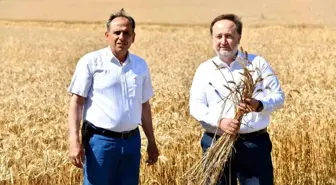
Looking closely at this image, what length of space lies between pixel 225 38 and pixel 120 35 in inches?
30.1

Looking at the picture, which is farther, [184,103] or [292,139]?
[184,103]

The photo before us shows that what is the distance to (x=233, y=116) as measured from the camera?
3.84 metres

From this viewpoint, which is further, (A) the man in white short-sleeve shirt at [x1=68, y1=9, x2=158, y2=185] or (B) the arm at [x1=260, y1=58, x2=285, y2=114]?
(A) the man in white short-sleeve shirt at [x1=68, y1=9, x2=158, y2=185]

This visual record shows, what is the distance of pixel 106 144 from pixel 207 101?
0.81 meters

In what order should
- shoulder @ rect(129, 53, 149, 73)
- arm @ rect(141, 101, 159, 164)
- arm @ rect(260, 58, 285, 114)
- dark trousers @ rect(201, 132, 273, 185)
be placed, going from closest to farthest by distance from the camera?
arm @ rect(260, 58, 285, 114)
dark trousers @ rect(201, 132, 273, 185)
shoulder @ rect(129, 53, 149, 73)
arm @ rect(141, 101, 159, 164)

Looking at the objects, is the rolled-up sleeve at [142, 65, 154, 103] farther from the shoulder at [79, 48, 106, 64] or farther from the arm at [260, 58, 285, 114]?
the arm at [260, 58, 285, 114]

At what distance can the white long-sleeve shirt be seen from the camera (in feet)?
12.5

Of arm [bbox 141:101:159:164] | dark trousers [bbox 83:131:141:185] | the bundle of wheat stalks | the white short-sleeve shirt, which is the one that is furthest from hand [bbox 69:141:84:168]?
the bundle of wheat stalks

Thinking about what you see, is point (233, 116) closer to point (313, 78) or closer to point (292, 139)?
point (292, 139)

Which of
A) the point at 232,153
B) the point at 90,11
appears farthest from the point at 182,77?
the point at 90,11

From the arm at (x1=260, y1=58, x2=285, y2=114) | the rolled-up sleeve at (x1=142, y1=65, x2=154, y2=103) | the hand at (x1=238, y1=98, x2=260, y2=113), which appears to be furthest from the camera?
the rolled-up sleeve at (x1=142, y1=65, x2=154, y2=103)

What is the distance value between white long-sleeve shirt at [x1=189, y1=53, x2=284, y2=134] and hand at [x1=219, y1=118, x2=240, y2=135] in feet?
0.37

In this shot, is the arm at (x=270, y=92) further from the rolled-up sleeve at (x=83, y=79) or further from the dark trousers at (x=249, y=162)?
the rolled-up sleeve at (x=83, y=79)

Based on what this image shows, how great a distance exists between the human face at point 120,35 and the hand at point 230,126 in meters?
0.92
